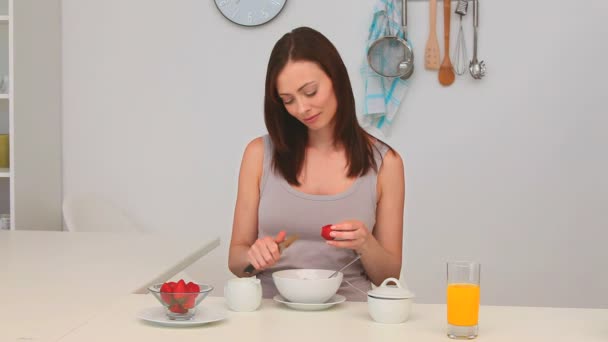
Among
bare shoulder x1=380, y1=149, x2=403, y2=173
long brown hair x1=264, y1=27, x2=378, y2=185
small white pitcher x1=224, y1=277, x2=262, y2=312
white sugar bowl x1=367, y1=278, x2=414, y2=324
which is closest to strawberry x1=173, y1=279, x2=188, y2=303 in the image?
small white pitcher x1=224, y1=277, x2=262, y2=312

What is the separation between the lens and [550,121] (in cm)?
361

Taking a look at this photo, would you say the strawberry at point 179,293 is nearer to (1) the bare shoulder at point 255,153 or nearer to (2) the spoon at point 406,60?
(1) the bare shoulder at point 255,153

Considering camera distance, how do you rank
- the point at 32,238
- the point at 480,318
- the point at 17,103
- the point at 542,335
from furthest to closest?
the point at 17,103 < the point at 32,238 < the point at 480,318 < the point at 542,335

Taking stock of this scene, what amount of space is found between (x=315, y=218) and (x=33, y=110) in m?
1.86

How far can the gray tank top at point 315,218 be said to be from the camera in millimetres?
2172

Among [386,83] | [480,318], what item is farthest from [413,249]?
[480,318]

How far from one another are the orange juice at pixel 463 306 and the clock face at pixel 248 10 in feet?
7.84

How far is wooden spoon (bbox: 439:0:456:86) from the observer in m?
3.55

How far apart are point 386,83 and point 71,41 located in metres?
1.39

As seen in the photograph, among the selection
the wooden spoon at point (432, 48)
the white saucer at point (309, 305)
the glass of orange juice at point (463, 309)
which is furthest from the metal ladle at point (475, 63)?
the glass of orange juice at point (463, 309)

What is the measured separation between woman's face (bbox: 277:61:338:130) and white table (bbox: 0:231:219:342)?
1.70 feet

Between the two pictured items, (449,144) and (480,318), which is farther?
(449,144)

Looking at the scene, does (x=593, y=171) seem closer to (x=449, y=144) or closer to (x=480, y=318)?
(x=449, y=144)

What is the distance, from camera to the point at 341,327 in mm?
1516
